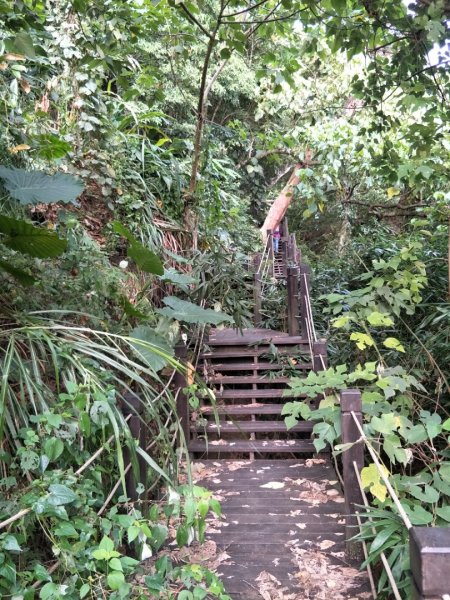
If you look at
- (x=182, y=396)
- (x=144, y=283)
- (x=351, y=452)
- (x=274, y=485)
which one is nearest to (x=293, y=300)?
(x=144, y=283)

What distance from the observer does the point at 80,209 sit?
159 inches

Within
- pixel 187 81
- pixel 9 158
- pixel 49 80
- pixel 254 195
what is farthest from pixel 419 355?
pixel 254 195

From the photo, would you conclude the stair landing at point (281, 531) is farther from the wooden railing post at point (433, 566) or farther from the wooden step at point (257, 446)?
the wooden railing post at point (433, 566)

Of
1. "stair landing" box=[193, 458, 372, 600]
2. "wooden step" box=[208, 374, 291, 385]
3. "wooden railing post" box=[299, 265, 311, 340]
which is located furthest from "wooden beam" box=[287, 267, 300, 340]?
"stair landing" box=[193, 458, 372, 600]

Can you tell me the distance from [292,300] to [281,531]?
3.10 m

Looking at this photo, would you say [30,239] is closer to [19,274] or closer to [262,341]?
[19,274]

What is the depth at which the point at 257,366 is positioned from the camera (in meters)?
4.87

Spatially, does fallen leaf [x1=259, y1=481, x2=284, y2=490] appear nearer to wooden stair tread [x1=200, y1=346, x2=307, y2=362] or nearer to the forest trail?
the forest trail

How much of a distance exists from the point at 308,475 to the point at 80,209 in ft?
9.46

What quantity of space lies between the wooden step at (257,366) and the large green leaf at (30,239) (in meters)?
2.89

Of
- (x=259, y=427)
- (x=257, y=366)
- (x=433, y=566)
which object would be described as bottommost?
(x=259, y=427)

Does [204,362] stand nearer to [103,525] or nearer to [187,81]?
[103,525]

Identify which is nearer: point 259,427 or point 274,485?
point 274,485

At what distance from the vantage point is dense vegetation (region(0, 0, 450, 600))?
162 cm
